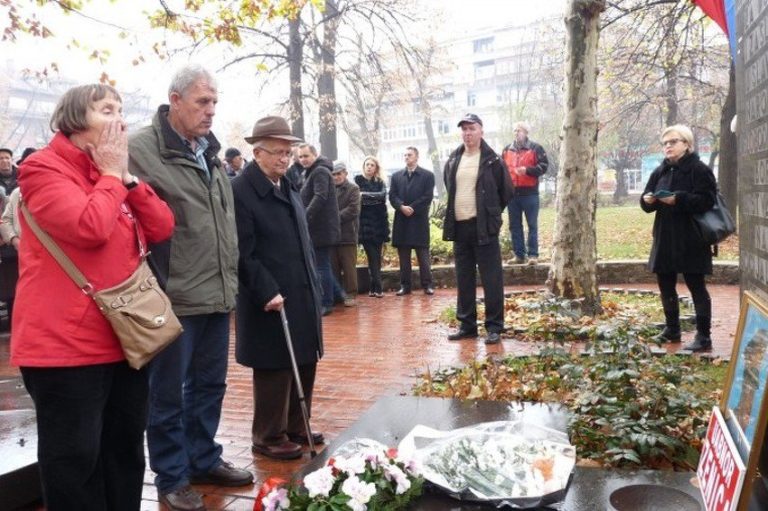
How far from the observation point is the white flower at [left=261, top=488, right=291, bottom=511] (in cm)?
236

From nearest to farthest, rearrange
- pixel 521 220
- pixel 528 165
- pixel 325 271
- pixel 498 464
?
1. pixel 498 464
2. pixel 325 271
3. pixel 528 165
4. pixel 521 220

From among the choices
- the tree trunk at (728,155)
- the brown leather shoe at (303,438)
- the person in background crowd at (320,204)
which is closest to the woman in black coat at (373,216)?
the person in background crowd at (320,204)

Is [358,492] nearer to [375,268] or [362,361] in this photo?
[362,361]

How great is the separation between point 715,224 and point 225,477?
4357 millimetres

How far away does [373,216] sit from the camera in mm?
9789

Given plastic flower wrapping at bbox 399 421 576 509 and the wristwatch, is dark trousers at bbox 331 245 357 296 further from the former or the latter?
the wristwatch

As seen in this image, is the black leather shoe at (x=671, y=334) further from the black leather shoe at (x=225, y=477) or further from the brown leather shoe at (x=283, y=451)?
the black leather shoe at (x=225, y=477)

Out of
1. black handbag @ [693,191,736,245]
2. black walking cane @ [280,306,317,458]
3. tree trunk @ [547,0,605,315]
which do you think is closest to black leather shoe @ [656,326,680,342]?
black handbag @ [693,191,736,245]

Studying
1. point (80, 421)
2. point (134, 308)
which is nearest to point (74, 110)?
point (134, 308)

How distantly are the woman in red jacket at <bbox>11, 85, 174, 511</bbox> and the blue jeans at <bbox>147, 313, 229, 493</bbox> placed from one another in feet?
1.82

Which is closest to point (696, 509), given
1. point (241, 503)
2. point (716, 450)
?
point (716, 450)

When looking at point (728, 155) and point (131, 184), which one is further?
point (728, 155)

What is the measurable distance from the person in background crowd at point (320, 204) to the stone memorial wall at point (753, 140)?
5962 millimetres

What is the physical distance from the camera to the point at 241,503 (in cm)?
336
